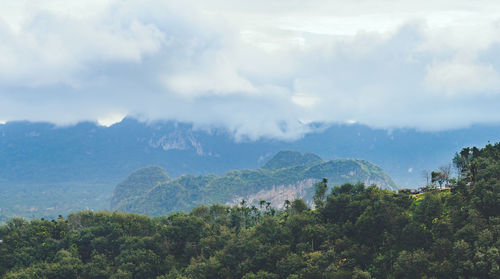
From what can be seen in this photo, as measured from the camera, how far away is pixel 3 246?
124m

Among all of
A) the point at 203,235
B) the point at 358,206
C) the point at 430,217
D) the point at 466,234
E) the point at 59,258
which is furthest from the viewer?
the point at 203,235

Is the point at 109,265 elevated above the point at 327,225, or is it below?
below

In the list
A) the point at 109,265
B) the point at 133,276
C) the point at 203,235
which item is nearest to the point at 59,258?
the point at 109,265

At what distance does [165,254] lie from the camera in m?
122

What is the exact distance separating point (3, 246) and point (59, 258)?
63.1 ft

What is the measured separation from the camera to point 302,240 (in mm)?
108062

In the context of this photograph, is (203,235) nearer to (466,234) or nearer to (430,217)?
(430,217)

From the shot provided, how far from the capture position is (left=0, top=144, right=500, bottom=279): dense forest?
82312 millimetres

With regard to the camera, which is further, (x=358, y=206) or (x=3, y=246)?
(x=3, y=246)

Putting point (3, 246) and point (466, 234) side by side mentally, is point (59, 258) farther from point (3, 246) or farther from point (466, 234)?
point (466, 234)

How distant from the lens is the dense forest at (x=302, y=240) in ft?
270

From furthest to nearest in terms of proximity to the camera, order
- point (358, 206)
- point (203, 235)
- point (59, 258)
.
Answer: point (203, 235) < point (59, 258) < point (358, 206)

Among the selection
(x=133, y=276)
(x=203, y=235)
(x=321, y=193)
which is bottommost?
(x=133, y=276)

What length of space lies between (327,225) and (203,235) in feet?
122
